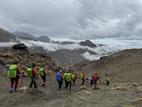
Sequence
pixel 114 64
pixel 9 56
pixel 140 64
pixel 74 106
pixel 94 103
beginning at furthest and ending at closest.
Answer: pixel 114 64
pixel 140 64
pixel 9 56
pixel 94 103
pixel 74 106

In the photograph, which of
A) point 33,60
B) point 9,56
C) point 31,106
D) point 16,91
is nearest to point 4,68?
point 9,56

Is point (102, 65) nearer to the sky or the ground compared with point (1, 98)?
nearer to the sky

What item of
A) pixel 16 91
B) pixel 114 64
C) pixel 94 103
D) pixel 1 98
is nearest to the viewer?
pixel 94 103

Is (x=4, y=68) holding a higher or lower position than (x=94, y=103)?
higher

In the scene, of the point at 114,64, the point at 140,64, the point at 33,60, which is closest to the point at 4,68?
the point at 33,60

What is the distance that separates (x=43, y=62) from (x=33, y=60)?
9.72ft

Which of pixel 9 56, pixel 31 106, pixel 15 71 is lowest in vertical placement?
pixel 31 106

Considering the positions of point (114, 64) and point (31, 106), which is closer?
point (31, 106)

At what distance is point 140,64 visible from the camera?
5566 inches

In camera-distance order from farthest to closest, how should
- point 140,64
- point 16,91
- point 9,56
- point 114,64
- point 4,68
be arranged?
point 114,64 < point 140,64 < point 9,56 < point 4,68 < point 16,91

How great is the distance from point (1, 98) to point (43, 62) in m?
36.0

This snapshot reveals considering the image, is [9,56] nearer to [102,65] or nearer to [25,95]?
[25,95]

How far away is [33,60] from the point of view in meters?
58.7

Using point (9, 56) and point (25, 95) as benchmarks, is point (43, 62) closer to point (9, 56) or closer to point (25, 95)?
point (9, 56)
